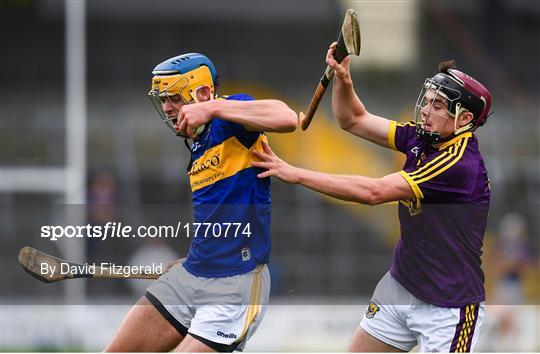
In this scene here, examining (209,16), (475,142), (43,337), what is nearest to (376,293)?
(475,142)

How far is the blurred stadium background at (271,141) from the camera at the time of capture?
29.6 ft

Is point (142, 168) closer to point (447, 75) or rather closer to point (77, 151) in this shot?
point (77, 151)

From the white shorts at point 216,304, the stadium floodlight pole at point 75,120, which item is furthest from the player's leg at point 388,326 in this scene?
the stadium floodlight pole at point 75,120

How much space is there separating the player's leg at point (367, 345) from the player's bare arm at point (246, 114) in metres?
0.93

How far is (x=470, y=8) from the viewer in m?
13.8

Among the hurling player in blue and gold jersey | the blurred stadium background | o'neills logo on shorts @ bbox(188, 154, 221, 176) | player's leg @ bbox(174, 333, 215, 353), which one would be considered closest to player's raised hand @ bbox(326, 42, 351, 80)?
the hurling player in blue and gold jersey

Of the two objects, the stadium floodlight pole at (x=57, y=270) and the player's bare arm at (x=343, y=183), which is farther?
the stadium floodlight pole at (x=57, y=270)

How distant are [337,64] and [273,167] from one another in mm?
479

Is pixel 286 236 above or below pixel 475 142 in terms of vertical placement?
below

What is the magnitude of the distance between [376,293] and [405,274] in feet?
0.58

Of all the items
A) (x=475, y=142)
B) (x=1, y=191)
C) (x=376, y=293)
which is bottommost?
(x=1, y=191)

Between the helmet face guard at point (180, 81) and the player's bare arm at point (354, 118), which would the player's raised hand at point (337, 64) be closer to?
the player's bare arm at point (354, 118)

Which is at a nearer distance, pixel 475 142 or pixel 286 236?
pixel 475 142

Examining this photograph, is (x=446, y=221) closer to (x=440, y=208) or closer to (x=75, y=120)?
(x=440, y=208)
